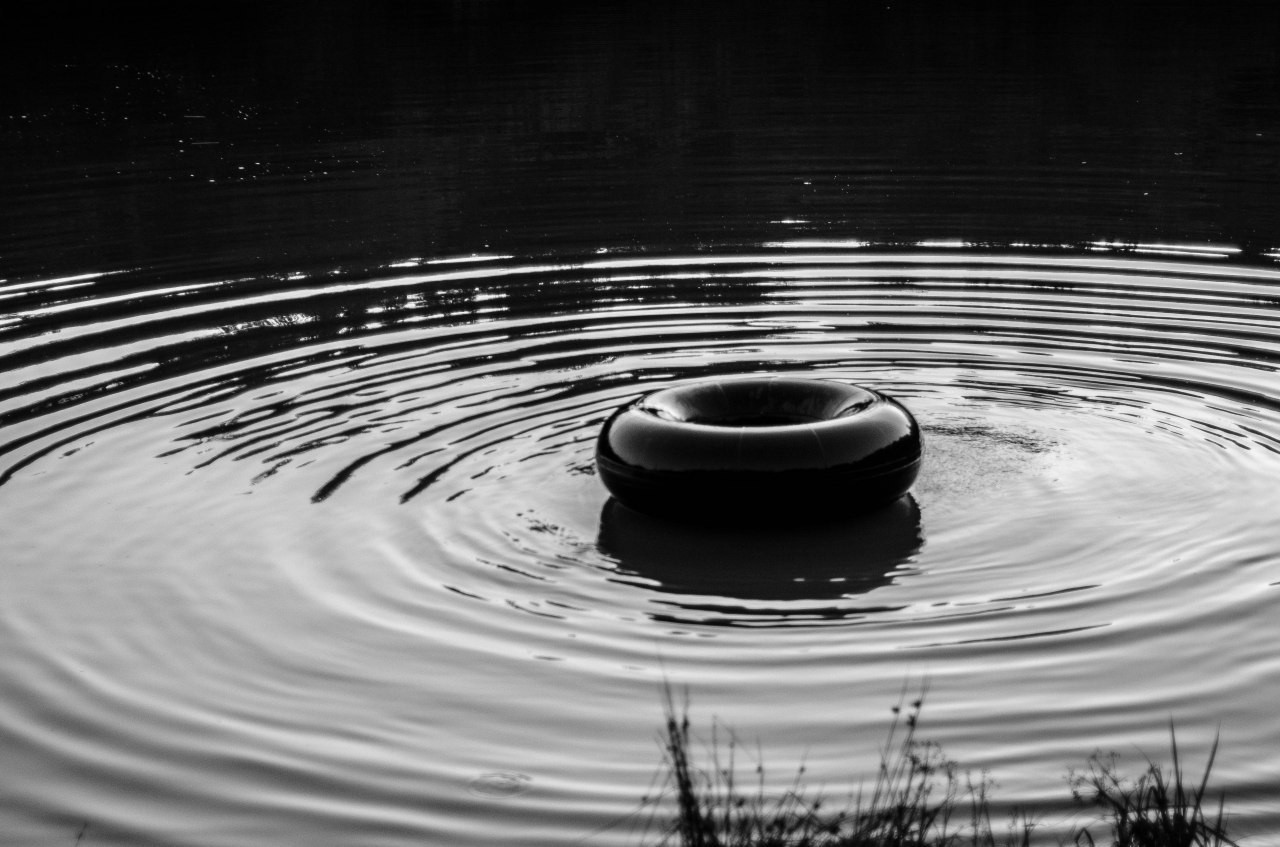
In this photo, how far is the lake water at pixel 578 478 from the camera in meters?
7.49

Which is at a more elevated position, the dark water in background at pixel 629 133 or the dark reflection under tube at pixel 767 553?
the dark water in background at pixel 629 133

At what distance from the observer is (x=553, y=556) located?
32.6 feet

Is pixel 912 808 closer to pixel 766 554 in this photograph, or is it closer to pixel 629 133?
pixel 766 554

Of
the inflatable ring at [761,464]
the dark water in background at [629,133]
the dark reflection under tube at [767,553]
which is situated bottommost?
the dark reflection under tube at [767,553]

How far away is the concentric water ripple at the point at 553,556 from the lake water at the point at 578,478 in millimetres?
34

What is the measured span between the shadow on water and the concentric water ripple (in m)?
0.03

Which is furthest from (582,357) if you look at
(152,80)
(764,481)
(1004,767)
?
(152,80)

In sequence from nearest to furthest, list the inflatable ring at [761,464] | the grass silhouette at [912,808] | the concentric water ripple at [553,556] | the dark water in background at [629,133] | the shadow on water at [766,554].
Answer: the grass silhouette at [912,808] → the concentric water ripple at [553,556] → the shadow on water at [766,554] → the inflatable ring at [761,464] → the dark water in background at [629,133]

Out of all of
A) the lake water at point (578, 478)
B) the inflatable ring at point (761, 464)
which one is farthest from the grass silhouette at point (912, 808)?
the inflatable ring at point (761, 464)

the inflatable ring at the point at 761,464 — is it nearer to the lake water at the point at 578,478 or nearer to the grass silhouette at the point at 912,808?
the lake water at the point at 578,478

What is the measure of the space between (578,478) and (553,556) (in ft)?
4.89

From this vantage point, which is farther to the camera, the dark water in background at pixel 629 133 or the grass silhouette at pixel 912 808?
the dark water in background at pixel 629 133

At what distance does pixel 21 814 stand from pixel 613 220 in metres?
14.6

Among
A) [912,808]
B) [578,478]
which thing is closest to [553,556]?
[578,478]
